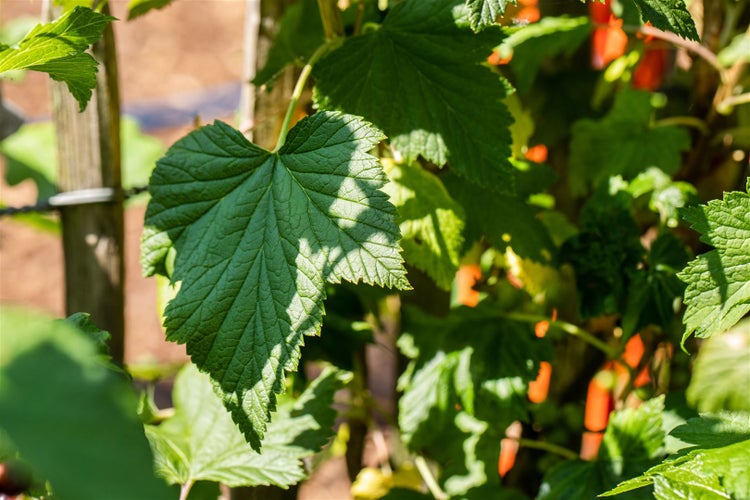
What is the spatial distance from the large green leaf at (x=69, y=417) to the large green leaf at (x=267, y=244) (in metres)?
0.34

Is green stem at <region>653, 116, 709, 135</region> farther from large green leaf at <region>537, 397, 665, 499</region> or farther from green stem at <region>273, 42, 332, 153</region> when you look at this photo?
green stem at <region>273, 42, 332, 153</region>

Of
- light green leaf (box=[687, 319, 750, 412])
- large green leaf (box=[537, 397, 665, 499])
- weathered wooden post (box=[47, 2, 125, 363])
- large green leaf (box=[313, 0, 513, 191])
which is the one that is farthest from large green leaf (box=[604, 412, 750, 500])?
weathered wooden post (box=[47, 2, 125, 363])

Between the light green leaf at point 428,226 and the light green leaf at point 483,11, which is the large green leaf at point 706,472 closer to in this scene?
the light green leaf at point 428,226

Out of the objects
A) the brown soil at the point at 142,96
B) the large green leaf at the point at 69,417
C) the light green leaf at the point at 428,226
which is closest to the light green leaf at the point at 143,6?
the light green leaf at the point at 428,226

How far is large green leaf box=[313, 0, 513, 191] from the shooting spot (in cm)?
82

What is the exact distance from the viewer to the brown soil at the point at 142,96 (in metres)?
3.33

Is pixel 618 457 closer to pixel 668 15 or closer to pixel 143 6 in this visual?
pixel 668 15

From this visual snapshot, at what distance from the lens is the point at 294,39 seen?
106 cm

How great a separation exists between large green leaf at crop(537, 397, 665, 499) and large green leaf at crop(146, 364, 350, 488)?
311 millimetres

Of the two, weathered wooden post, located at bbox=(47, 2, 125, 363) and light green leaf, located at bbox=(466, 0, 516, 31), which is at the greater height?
light green leaf, located at bbox=(466, 0, 516, 31)

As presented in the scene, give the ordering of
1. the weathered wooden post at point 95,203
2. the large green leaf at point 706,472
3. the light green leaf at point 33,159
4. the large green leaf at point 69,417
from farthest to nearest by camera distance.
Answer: the light green leaf at point 33,159 → the weathered wooden post at point 95,203 → the large green leaf at point 706,472 → the large green leaf at point 69,417

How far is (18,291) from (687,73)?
10.0ft

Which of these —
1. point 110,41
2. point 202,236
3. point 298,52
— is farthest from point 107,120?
point 202,236

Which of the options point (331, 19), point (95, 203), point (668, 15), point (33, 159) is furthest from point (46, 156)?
point (668, 15)
